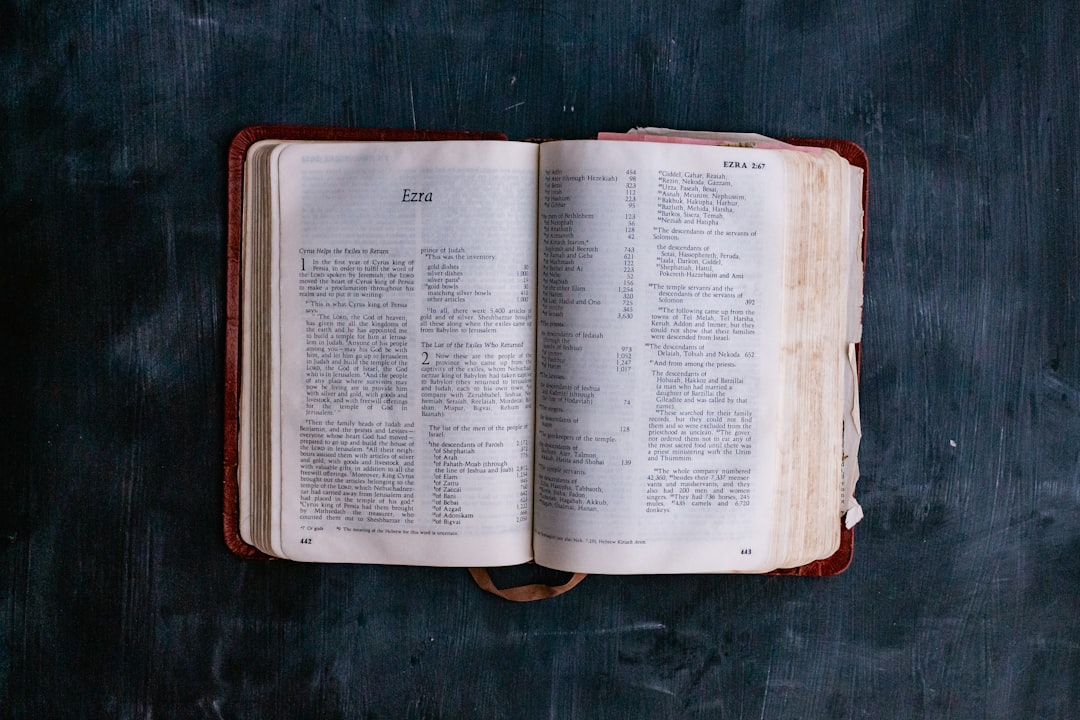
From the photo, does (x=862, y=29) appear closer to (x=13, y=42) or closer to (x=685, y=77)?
(x=685, y=77)

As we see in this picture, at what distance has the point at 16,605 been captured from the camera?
63 centimetres

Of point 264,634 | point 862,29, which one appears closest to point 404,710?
point 264,634

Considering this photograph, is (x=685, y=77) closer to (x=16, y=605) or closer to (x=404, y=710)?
(x=404, y=710)

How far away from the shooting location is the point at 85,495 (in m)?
0.63

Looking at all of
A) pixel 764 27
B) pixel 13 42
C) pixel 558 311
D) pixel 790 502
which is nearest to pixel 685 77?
pixel 764 27

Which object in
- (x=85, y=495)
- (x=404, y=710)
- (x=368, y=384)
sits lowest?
(x=404, y=710)

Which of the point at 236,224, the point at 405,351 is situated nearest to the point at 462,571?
the point at 405,351

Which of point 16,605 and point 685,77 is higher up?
point 685,77

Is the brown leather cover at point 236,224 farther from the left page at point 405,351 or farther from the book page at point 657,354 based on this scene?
the book page at point 657,354

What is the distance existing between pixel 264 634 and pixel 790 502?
1.59ft

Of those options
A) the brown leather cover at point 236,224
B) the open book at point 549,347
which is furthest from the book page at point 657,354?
the brown leather cover at point 236,224

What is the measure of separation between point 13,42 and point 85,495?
40 centimetres

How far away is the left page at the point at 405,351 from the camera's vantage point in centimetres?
58

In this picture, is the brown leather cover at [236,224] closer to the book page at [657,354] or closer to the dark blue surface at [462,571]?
the dark blue surface at [462,571]
